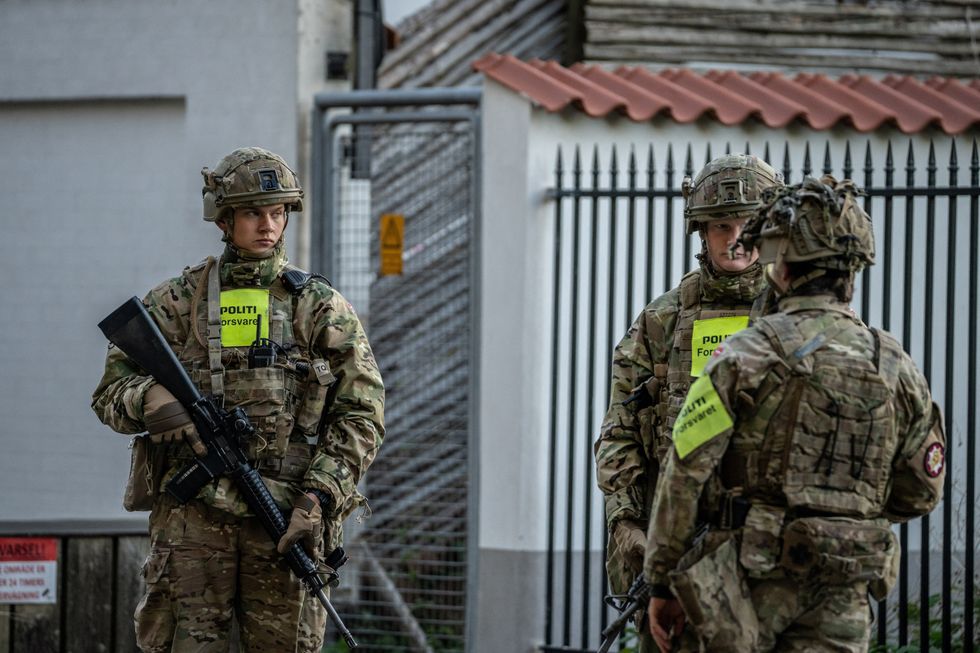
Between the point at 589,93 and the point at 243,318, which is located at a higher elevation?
the point at 589,93

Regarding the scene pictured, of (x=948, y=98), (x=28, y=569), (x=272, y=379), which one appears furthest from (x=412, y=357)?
(x=948, y=98)

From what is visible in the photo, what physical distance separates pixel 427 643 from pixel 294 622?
2595 millimetres

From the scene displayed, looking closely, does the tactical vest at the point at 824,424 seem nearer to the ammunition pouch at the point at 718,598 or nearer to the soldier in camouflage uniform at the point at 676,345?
the ammunition pouch at the point at 718,598

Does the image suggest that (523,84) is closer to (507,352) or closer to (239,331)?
(507,352)

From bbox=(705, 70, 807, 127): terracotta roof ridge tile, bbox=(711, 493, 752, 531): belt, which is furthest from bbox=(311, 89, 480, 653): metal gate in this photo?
bbox=(711, 493, 752, 531): belt

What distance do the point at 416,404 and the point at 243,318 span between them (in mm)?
2743

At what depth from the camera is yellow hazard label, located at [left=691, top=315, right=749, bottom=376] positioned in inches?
162

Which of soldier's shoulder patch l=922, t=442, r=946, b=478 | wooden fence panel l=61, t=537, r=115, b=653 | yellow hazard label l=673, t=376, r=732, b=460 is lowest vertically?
wooden fence panel l=61, t=537, r=115, b=653

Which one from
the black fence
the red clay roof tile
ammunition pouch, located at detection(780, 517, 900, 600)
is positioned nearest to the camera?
ammunition pouch, located at detection(780, 517, 900, 600)

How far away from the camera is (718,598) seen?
3205 millimetres

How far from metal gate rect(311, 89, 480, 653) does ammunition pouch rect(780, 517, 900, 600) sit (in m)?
3.47

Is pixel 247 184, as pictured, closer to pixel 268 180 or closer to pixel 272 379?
pixel 268 180

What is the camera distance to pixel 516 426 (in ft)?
21.1

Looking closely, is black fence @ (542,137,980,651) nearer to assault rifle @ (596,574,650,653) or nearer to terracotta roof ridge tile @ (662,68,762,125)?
terracotta roof ridge tile @ (662,68,762,125)
